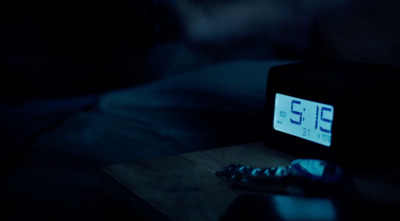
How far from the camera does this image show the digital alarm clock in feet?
2.31

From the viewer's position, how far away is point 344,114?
0.70 metres

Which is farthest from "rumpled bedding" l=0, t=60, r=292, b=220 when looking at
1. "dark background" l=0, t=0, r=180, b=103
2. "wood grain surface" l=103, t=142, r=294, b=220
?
"dark background" l=0, t=0, r=180, b=103

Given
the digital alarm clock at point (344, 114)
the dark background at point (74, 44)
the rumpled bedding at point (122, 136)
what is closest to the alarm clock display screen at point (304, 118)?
the digital alarm clock at point (344, 114)

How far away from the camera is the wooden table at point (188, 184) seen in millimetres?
602

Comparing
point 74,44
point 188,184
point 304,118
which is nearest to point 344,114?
point 304,118

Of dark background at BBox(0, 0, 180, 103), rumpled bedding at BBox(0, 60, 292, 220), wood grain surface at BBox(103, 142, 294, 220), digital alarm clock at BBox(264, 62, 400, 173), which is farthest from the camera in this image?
dark background at BBox(0, 0, 180, 103)

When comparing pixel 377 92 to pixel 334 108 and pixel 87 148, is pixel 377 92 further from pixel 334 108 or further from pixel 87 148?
pixel 87 148

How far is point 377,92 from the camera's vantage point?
27.9 inches

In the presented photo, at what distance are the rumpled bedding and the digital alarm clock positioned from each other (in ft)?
1.05

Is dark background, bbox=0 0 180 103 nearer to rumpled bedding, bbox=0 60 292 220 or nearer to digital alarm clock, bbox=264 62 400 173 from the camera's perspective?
rumpled bedding, bbox=0 60 292 220

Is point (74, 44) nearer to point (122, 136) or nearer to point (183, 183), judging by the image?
point (122, 136)

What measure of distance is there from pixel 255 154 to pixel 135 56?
4.20ft

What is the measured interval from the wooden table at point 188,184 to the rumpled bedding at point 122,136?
26 cm

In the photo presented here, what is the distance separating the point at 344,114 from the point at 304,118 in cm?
9
